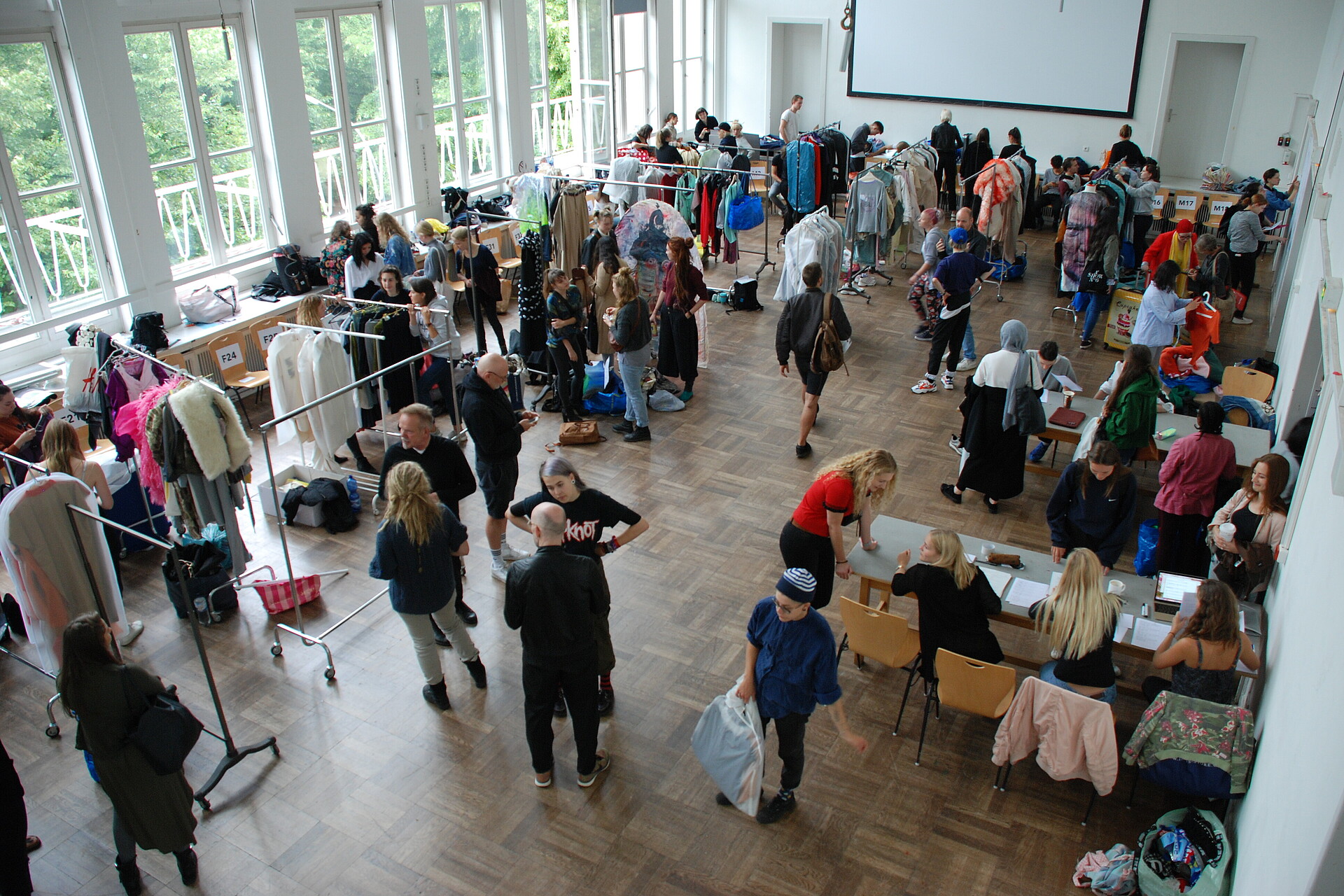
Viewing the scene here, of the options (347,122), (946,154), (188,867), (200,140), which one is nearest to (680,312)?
(200,140)

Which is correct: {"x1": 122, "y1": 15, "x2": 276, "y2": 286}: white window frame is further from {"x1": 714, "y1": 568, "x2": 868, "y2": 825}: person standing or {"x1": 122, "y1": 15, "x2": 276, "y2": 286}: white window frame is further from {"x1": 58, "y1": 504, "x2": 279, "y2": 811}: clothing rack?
{"x1": 714, "y1": 568, "x2": 868, "y2": 825}: person standing

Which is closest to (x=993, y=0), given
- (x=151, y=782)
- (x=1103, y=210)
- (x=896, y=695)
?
(x=1103, y=210)

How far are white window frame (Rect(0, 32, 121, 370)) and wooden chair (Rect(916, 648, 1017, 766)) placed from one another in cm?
733

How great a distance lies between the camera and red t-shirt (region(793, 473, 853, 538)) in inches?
181

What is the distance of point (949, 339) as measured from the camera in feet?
27.7

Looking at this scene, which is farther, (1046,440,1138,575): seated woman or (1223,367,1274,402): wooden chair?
(1223,367,1274,402): wooden chair

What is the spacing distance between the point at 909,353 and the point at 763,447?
104 inches

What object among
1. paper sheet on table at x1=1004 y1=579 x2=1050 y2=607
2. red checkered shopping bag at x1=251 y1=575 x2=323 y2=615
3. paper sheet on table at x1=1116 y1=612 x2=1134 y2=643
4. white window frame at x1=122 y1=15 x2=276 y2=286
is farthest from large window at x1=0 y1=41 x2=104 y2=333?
paper sheet on table at x1=1116 y1=612 x2=1134 y2=643

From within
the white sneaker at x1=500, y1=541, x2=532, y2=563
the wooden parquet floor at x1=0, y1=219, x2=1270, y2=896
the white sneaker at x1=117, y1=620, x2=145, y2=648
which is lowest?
the wooden parquet floor at x1=0, y1=219, x2=1270, y2=896

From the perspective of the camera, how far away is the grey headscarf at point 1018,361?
621 centimetres

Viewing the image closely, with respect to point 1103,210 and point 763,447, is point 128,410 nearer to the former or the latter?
point 763,447

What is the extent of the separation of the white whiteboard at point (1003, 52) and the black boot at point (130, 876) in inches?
586

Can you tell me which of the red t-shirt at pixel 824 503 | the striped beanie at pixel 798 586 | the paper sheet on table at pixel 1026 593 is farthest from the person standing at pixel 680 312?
the striped beanie at pixel 798 586

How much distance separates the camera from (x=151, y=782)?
12.3 feet
